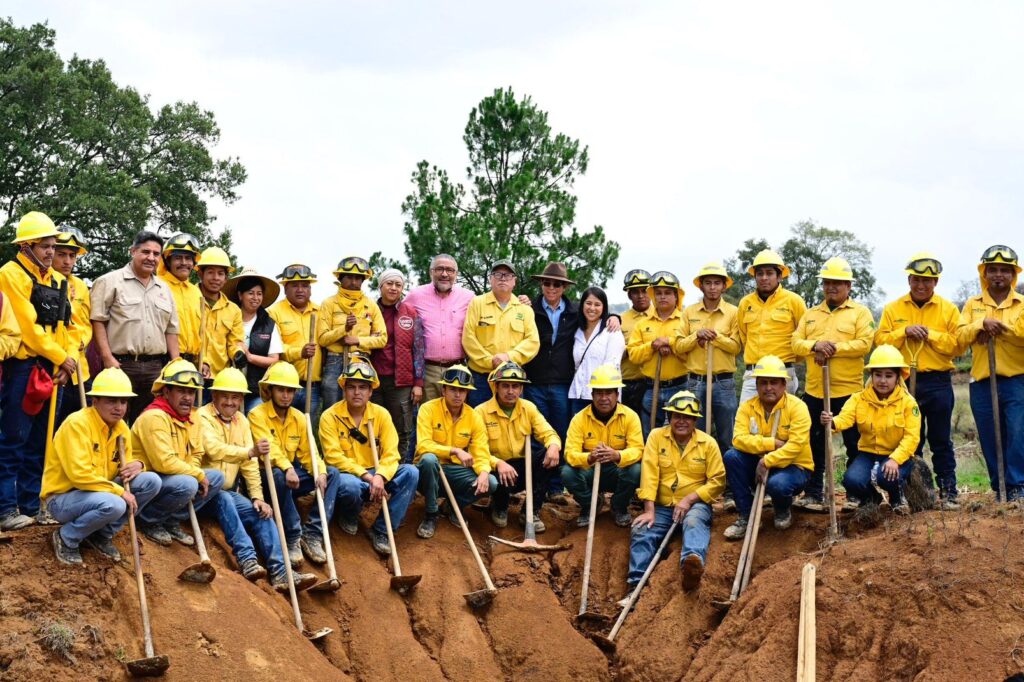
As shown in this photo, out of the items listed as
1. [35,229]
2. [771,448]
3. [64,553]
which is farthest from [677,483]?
[35,229]

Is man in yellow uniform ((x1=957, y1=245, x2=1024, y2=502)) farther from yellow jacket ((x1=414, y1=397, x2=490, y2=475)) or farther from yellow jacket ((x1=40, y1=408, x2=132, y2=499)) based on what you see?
yellow jacket ((x1=40, y1=408, x2=132, y2=499))

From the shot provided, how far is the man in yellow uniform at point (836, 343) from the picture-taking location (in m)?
11.1

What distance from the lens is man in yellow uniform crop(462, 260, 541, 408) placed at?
40.3 ft

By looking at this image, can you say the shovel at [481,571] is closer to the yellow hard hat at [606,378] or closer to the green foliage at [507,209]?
the yellow hard hat at [606,378]

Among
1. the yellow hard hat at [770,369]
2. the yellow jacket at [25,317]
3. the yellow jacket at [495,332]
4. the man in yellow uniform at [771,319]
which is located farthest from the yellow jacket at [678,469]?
the yellow jacket at [25,317]

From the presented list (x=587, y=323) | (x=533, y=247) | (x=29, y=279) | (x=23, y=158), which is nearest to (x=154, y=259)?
(x=29, y=279)

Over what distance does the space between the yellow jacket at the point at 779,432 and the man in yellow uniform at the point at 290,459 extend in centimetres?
445

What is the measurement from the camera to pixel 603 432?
1188 centimetres

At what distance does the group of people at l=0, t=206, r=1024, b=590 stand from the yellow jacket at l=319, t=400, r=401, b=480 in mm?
25

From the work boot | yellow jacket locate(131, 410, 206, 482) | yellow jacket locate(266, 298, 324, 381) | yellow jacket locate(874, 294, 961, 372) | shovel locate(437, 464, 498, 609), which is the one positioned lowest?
shovel locate(437, 464, 498, 609)

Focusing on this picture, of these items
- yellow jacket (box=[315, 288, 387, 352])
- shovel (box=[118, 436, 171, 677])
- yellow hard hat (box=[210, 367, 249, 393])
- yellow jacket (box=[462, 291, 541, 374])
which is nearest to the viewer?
shovel (box=[118, 436, 171, 677])

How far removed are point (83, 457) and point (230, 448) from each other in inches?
62.4

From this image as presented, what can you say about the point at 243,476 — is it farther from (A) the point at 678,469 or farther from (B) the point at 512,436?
(A) the point at 678,469

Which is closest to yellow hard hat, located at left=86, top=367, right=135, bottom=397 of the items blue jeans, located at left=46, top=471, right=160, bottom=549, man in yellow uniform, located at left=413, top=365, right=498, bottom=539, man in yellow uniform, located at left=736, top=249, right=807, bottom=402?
blue jeans, located at left=46, top=471, right=160, bottom=549
